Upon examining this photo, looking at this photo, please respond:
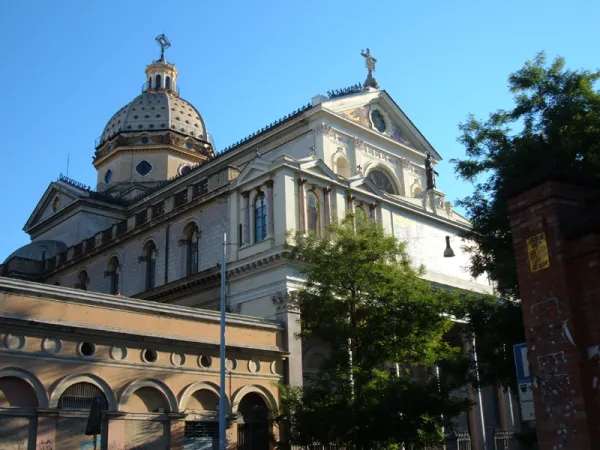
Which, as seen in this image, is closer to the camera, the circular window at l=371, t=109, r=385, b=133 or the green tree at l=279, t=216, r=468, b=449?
the green tree at l=279, t=216, r=468, b=449

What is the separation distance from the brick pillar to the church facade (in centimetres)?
1552

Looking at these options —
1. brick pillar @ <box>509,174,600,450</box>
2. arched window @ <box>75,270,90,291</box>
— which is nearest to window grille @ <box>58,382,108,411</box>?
brick pillar @ <box>509,174,600,450</box>

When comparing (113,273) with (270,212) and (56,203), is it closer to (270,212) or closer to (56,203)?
(56,203)

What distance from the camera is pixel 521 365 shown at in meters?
10.7

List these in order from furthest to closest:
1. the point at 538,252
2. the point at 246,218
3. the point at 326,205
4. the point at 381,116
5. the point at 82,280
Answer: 1. the point at 82,280
2. the point at 381,116
3. the point at 326,205
4. the point at 246,218
5. the point at 538,252

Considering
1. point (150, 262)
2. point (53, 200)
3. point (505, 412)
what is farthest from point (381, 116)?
point (53, 200)

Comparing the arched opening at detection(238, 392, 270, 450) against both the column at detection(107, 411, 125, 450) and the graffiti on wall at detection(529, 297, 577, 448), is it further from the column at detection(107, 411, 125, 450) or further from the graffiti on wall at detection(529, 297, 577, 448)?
the graffiti on wall at detection(529, 297, 577, 448)

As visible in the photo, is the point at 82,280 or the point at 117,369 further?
the point at 82,280

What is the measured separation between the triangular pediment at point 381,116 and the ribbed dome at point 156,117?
23.6 m

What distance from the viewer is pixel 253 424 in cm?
2598

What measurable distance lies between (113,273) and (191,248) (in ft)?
23.2

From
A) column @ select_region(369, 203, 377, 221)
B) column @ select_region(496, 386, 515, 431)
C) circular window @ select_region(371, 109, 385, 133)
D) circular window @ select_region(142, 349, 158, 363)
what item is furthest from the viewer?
circular window @ select_region(371, 109, 385, 133)

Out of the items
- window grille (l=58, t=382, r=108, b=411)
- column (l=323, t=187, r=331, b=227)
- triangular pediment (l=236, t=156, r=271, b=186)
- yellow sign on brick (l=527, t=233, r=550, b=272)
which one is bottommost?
window grille (l=58, t=382, r=108, b=411)

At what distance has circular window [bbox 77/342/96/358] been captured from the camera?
22.1 m
